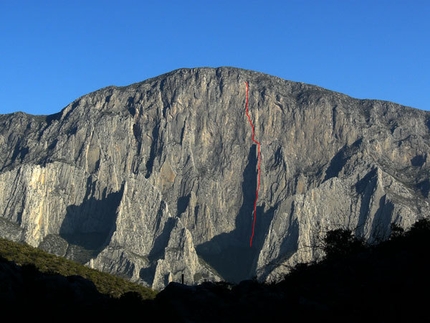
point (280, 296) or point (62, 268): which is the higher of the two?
point (62, 268)

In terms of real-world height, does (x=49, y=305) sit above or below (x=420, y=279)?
below

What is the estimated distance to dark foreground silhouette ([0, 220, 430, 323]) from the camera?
29938mm

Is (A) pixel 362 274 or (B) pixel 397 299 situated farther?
(A) pixel 362 274

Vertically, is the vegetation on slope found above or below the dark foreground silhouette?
above

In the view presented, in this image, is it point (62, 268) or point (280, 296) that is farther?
point (62, 268)

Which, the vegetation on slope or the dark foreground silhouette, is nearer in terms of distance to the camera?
the dark foreground silhouette

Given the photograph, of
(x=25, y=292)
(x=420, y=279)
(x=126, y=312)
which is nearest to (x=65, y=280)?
(x=25, y=292)

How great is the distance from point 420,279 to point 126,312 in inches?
505

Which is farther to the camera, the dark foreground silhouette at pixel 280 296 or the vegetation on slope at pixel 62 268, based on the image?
the vegetation on slope at pixel 62 268

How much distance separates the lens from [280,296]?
107 ft

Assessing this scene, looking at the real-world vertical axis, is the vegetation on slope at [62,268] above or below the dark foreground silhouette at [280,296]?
above

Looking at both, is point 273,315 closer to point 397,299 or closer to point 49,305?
point 397,299

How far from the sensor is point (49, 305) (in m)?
33.1

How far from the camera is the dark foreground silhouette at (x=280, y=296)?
29.9 m
